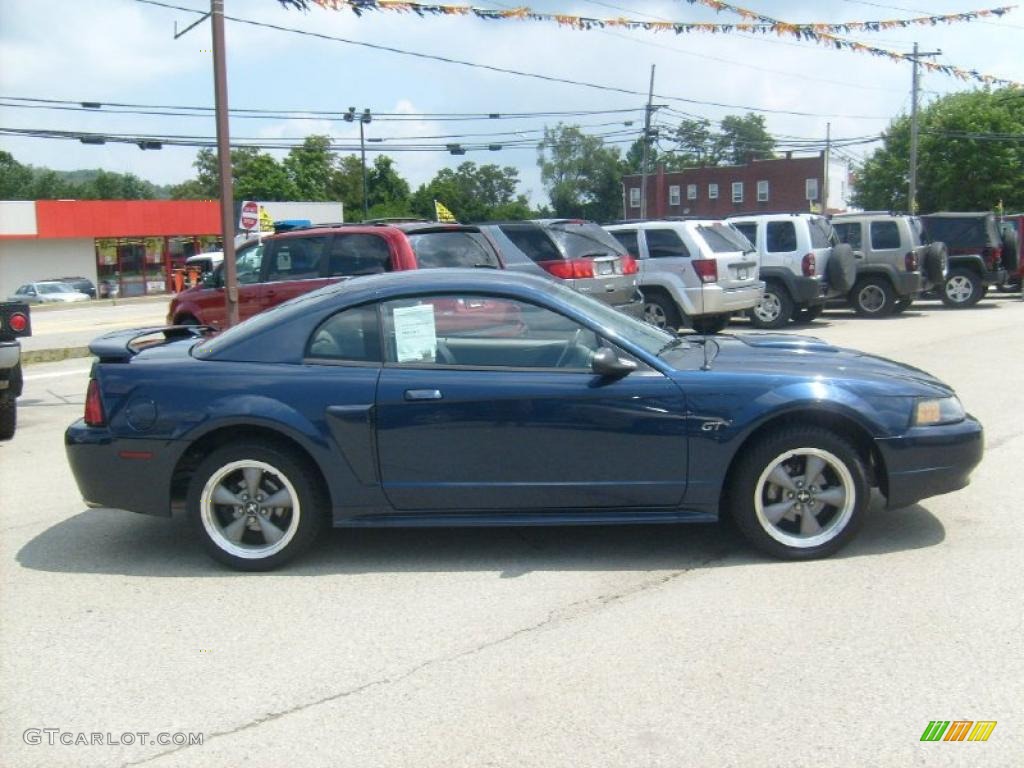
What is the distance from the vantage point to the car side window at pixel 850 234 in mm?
19531

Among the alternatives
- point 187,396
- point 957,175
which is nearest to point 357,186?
point 957,175

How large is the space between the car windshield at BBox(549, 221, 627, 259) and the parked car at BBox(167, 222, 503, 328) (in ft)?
6.01

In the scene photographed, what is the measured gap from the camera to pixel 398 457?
5.30 m

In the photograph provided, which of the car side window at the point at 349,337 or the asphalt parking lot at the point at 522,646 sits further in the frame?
the car side window at the point at 349,337

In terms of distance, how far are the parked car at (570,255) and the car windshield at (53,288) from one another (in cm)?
3295

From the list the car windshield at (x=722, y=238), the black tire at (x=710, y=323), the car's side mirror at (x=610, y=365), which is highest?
the car windshield at (x=722, y=238)

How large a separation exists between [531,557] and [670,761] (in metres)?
2.18

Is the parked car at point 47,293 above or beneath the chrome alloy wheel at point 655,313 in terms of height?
above

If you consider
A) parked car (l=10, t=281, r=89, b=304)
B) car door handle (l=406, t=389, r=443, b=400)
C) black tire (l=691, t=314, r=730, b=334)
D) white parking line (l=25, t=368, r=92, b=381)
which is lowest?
white parking line (l=25, t=368, r=92, b=381)

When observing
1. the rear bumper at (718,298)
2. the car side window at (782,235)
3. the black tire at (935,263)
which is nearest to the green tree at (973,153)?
the black tire at (935,263)

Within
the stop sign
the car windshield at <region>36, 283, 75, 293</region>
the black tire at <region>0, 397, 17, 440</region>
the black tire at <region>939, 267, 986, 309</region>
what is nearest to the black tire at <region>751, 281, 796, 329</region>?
the black tire at <region>939, 267, 986, 309</region>

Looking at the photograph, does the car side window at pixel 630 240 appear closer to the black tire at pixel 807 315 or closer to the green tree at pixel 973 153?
the black tire at pixel 807 315

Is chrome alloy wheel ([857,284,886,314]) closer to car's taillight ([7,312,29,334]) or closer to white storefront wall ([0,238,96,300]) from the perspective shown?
car's taillight ([7,312,29,334])

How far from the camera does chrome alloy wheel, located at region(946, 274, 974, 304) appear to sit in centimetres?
2164
